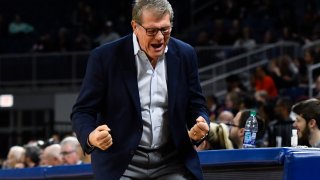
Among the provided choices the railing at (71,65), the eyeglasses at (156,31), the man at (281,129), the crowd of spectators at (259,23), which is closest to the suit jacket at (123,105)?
the eyeglasses at (156,31)

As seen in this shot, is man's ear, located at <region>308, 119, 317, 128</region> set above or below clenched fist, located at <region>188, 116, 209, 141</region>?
below

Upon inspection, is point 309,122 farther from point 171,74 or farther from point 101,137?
point 101,137

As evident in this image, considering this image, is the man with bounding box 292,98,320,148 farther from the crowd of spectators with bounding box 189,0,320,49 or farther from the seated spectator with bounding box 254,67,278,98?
the crowd of spectators with bounding box 189,0,320,49

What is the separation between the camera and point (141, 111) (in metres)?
5.42

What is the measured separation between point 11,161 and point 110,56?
7.21 m

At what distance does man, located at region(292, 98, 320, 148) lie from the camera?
23.7ft

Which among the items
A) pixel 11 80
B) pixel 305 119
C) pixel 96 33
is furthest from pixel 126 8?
pixel 305 119

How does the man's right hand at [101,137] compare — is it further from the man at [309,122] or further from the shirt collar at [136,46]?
the man at [309,122]

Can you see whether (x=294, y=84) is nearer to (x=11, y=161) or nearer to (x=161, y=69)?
(x=11, y=161)

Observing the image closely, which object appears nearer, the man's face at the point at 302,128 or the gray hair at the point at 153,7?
the gray hair at the point at 153,7

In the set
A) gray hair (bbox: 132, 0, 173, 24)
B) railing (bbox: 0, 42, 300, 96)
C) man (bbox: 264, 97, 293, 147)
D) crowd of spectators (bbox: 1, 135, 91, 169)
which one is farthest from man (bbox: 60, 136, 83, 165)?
railing (bbox: 0, 42, 300, 96)

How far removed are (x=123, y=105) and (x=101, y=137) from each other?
30 cm

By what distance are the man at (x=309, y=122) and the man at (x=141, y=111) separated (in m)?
1.89

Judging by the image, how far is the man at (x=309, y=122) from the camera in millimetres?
7211
